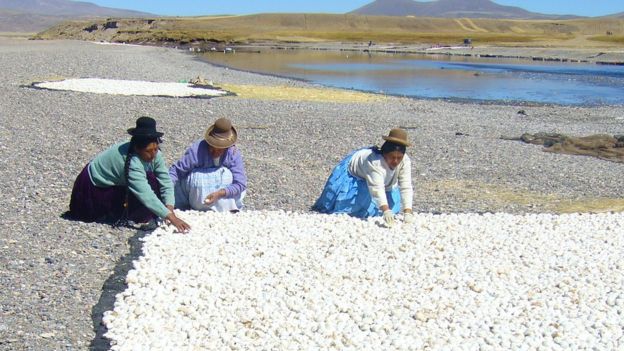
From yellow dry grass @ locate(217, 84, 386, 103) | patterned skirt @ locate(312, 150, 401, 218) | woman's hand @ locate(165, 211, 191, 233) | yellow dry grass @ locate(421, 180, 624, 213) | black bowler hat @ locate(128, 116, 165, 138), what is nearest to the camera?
black bowler hat @ locate(128, 116, 165, 138)

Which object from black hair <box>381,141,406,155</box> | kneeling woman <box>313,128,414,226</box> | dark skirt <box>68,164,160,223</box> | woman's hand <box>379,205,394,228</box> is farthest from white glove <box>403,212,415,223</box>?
dark skirt <box>68,164,160,223</box>

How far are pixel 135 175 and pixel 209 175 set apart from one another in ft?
3.27

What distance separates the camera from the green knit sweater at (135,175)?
7.24 meters

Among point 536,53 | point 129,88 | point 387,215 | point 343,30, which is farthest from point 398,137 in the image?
point 343,30

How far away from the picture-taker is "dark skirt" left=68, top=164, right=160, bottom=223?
25.0 feet

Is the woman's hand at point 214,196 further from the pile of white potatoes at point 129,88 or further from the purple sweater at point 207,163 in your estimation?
the pile of white potatoes at point 129,88

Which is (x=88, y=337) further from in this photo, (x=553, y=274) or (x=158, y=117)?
(x=158, y=117)

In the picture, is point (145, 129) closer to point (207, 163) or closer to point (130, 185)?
point (130, 185)

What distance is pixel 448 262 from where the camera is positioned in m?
6.84

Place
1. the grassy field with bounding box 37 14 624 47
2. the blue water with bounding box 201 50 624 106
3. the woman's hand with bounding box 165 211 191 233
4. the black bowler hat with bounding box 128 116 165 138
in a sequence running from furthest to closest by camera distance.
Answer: the grassy field with bounding box 37 14 624 47 < the blue water with bounding box 201 50 624 106 < the woman's hand with bounding box 165 211 191 233 < the black bowler hat with bounding box 128 116 165 138

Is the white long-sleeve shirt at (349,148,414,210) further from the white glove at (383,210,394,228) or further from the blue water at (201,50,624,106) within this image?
the blue water at (201,50,624,106)

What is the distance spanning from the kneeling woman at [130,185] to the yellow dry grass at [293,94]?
13522 millimetres

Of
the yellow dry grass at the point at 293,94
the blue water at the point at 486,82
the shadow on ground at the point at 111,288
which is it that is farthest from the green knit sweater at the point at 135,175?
the blue water at the point at 486,82

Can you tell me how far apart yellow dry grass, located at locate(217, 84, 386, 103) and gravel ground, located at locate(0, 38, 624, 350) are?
1.06m
